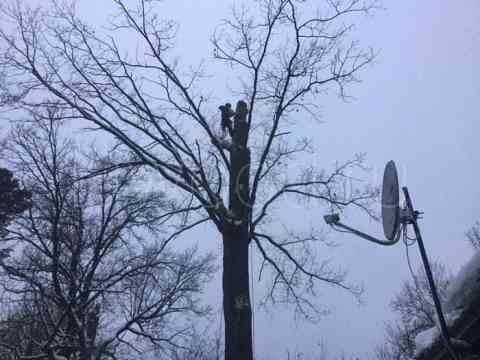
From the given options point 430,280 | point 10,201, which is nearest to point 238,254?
point 430,280

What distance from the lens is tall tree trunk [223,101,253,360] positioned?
442 cm

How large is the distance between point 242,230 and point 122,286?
24.0ft

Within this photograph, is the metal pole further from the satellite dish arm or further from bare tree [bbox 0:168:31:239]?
bare tree [bbox 0:168:31:239]

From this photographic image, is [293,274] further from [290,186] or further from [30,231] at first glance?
[30,231]

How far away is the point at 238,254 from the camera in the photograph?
16.2ft

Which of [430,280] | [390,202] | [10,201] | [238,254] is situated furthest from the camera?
[10,201]

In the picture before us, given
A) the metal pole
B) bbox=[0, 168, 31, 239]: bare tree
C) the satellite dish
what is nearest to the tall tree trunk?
the satellite dish

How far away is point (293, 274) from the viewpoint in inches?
268

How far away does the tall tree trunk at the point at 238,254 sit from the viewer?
4420mm

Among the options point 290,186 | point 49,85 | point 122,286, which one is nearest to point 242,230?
point 290,186

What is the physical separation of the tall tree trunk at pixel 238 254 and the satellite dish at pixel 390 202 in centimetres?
176

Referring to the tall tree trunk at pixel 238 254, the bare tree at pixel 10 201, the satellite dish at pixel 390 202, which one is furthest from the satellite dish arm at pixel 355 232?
the bare tree at pixel 10 201

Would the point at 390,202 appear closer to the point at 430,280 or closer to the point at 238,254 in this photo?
the point at 430,280

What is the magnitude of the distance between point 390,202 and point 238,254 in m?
1.94
